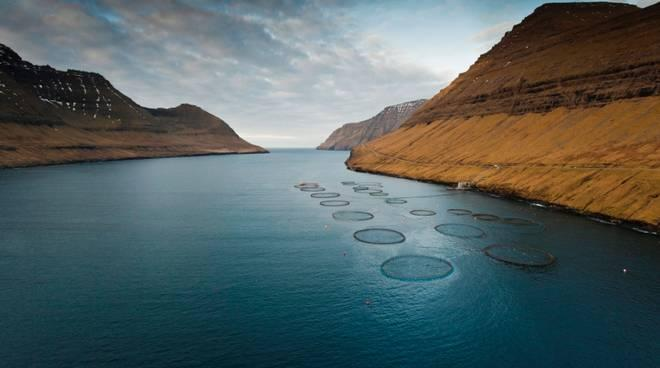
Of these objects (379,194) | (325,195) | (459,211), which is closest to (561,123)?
(459,211)

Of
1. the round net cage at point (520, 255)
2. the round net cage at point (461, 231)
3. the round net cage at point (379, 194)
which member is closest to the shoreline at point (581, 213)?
the round net cage at point (520, 255)

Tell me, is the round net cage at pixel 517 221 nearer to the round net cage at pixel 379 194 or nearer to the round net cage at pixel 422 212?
the round net cage at pixel 422 212

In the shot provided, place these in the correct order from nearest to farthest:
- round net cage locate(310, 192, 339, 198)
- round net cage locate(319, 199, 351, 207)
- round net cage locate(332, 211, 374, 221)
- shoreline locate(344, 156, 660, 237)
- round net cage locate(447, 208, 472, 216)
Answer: shoreline locate(344, 156, 660, 237)
round net cage locate(332, 211, 374, 221)
round net cage locate(447, 208, 472, 216)
round net cage locate(319, 199, 351, 207)
round net cage locate(310, 192, 339, 198)

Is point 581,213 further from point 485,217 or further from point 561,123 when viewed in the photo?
point 561,123

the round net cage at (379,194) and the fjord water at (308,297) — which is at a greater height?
the round net cage at (379,194)

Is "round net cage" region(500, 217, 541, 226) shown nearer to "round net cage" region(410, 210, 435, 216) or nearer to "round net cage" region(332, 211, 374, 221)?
"round net cage" region(410, 210, 435, 216)

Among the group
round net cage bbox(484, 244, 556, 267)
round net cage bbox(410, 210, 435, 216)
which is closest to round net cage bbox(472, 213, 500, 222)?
round net cage bbox(410, 210, 435, 216)
